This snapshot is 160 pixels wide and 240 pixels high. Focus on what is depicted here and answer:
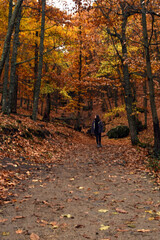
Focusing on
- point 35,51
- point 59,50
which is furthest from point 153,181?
point 35,51

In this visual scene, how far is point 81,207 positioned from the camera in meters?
4.49

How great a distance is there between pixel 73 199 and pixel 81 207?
1.80ft

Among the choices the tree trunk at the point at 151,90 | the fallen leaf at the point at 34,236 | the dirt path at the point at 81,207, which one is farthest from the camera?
the tree trunk at the point at 151,90

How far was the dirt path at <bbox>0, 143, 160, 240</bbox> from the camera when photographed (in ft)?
10.7

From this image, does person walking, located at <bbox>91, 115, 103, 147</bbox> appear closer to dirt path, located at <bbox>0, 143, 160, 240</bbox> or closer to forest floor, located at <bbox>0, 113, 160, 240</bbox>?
forest floor, located at <bbox>0, 113, 160, 240</bbox>

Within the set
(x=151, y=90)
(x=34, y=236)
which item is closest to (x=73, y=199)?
(x=34, y=236)

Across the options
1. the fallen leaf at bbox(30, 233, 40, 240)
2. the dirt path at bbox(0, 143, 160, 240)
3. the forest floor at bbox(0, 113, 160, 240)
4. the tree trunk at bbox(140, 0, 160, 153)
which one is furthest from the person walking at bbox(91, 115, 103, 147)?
the fallen leaf at bbox(30, 233, 40, 240)

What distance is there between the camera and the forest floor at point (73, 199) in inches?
131

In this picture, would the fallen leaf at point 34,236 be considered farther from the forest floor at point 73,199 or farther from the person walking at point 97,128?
→ the person walking at point 97,128

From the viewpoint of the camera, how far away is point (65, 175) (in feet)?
23.9

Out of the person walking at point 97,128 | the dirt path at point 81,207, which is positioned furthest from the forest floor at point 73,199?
the person walking at point 97,128

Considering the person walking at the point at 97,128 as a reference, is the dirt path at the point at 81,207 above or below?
below

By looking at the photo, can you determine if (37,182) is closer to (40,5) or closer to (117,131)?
(40,5)

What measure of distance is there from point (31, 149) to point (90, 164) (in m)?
2.86
